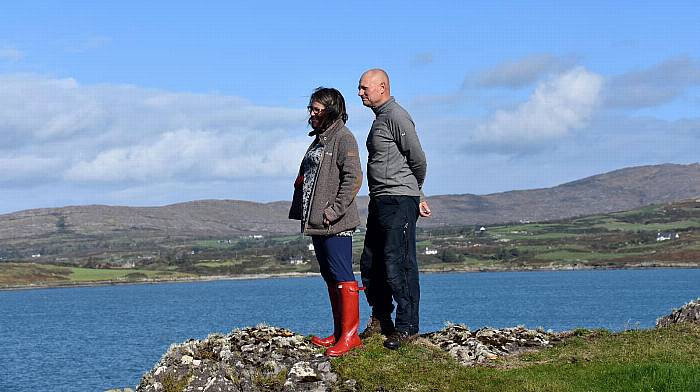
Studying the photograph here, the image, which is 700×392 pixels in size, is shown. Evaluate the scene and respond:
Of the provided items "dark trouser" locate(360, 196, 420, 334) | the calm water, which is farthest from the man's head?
the calm water

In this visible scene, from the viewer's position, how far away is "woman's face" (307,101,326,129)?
11.9 metres

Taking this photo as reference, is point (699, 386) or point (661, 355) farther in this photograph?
point (661, 355)

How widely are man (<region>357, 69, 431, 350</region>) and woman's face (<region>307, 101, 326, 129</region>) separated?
0.71 meters

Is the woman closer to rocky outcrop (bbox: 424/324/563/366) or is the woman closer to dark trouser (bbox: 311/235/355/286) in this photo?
dark trouser (bbox: 311/235/355/286)

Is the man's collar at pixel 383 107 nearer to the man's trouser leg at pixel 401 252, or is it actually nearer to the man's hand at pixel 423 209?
the man's trouser leg at pixel 401 252

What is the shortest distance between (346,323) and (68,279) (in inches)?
7667

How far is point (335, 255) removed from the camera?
11828 millimetres

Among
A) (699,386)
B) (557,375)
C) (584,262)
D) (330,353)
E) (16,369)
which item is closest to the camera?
(699,386)

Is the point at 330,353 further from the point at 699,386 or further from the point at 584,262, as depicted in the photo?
the point at 584,262

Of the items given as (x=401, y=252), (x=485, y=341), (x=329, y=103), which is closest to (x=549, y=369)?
(x=485, y=341)

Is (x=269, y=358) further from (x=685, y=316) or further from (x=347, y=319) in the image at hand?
(x=685, y=316)

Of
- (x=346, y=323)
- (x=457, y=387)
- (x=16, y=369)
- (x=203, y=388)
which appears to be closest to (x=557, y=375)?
(x=457, y=387)

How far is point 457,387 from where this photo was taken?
10781mm

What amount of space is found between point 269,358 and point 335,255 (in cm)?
179
